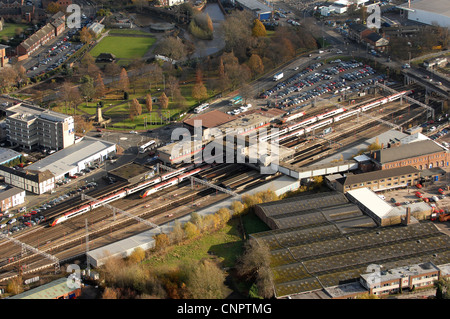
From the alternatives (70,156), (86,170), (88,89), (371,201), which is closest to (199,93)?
(88,89)

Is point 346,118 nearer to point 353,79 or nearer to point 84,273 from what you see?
point 353,79

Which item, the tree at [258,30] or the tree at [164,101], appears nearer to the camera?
the tree at [164,101]

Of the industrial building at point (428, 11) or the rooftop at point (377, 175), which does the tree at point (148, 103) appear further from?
the industrial building at point (428, 11)

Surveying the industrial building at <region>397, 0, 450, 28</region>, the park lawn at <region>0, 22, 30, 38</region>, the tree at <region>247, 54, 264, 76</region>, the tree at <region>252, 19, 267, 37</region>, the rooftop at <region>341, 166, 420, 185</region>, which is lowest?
the park lawn at <region>0, 22, 30, 38</region>

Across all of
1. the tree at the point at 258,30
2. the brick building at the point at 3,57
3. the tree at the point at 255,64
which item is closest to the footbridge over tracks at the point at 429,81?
the tree at the point at 255,64

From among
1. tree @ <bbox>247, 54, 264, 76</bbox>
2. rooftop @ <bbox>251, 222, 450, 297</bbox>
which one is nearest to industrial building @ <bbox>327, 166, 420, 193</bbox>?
rooftop @ <bbox>251, 222, 450, 297</bbox>

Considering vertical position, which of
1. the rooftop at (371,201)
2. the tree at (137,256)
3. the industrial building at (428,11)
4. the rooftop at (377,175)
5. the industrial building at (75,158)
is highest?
the industrial building at (428,11)

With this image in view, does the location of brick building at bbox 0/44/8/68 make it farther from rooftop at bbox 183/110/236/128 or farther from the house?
rooftop at bbox 183/110/236/128
